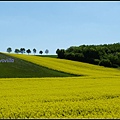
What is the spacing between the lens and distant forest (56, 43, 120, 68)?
233 ft

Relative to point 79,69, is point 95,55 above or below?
above

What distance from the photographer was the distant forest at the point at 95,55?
70.9m

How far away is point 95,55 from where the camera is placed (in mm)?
79312

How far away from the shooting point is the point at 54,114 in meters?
11.9

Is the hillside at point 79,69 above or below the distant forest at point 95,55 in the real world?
below

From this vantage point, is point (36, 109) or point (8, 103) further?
point (8, 103)

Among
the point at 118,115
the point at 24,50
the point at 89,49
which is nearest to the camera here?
the point at 118,115

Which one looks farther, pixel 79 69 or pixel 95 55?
pixel 95 55

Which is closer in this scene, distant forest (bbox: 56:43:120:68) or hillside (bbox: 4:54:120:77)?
hillside (bbox: 4:54:120:77)

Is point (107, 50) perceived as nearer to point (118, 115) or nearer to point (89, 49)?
point (89, 49)

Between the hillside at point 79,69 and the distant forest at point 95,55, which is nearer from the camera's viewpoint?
the hillside at point 79,69

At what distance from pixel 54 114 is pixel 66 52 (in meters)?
75.0

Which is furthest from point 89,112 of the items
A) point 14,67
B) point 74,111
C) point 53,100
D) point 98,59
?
point 98,59

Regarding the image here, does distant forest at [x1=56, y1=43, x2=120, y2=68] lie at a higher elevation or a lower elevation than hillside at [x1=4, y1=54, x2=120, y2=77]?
higher
